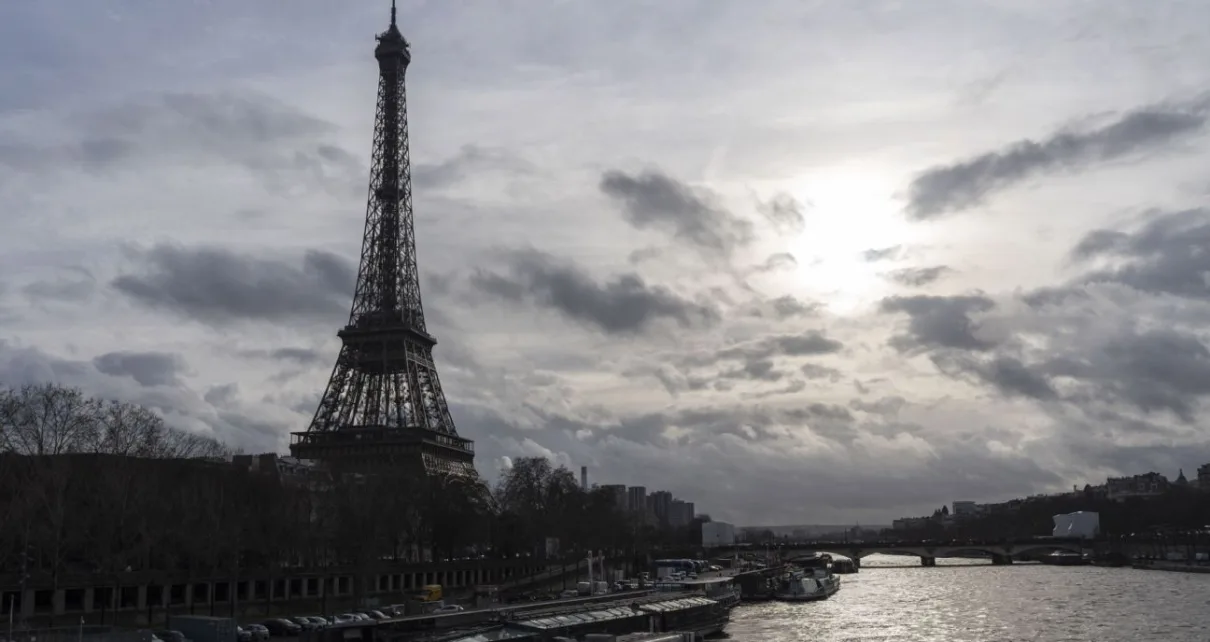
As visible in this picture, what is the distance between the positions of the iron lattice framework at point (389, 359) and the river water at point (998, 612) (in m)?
41.1

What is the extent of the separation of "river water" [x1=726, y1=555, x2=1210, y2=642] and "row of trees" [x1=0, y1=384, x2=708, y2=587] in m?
27.6

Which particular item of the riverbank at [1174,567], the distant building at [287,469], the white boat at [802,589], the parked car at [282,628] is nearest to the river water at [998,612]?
the white boat at [802,589]

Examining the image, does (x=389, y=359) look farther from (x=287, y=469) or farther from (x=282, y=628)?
(x=282, y=628)

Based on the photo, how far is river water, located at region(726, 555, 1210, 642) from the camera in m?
61.8

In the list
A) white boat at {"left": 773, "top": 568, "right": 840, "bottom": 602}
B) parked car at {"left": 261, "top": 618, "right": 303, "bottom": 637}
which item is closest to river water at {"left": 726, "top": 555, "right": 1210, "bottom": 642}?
white boat at {"left": 773, "top": 568, "right": 840, "bottom": 602}

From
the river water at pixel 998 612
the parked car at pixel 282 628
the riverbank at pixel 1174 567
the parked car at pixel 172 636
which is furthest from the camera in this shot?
the riverbank at pixel 1174 567

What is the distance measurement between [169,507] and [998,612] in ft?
172

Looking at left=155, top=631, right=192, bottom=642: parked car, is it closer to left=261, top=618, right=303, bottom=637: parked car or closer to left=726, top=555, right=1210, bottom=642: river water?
left=261, top=618, right=303, bottom=637: parked car

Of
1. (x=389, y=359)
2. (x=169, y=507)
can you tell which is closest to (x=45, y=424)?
(x=169, y=507)

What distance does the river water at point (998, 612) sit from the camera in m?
61.8

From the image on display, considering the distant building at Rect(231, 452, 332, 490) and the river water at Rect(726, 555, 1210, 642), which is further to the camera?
the distant building at Rect(231, 452, 332, 490)

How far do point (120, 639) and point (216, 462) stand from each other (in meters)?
44.9

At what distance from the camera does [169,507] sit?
67688 millimetres

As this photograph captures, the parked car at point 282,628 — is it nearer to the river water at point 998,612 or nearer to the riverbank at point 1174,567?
the river water at point 998,612
